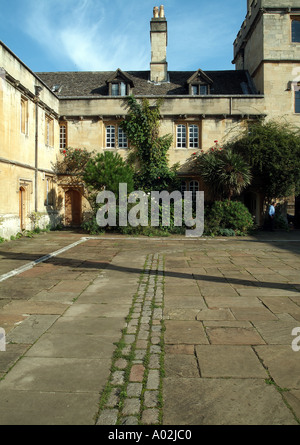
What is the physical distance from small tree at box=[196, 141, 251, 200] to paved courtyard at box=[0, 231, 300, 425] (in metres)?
8.40

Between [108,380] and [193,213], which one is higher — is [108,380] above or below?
below

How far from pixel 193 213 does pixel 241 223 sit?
2609 millimetres

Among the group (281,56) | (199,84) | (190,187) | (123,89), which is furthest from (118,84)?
(281,56)

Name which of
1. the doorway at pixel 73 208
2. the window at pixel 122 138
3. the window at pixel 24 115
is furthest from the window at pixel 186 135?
the window at pixel 24 115

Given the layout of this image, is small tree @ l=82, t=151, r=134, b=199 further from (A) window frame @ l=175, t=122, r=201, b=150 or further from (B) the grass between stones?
(B) the grass between stones

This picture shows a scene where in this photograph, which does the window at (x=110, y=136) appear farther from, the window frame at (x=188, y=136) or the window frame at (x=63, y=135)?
the window frame at (x=188, y=136)

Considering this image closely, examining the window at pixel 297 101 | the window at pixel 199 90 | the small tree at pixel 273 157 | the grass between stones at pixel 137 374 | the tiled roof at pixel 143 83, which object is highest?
the tiled roof at pixel 143 83

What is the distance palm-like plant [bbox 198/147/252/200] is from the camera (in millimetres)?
15977

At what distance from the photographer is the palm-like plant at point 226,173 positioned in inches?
629

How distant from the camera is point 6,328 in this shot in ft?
14.1

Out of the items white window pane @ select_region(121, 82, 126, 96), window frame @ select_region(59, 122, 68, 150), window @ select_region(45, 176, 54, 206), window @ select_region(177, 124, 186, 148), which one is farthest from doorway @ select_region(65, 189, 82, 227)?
window @ select_region(177, 124, 186, 148)

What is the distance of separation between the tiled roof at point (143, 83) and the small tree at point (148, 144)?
1810 mm

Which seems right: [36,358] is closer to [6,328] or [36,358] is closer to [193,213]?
[6,328]

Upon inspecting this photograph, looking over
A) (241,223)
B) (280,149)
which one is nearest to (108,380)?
(241,223)
